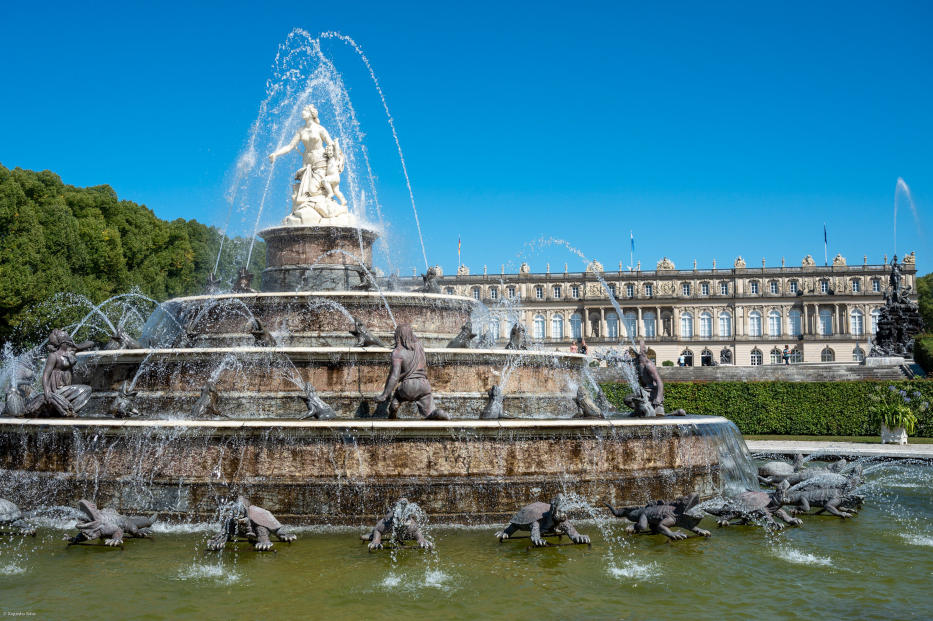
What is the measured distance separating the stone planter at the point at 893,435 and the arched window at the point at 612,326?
78.9 meters

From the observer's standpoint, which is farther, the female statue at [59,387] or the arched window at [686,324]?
the arched window at [686,324]

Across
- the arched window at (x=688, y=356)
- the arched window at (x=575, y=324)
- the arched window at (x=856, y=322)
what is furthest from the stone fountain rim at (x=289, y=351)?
the arched window at (x=856, y=322)

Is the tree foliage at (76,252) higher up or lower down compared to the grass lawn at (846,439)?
higher up

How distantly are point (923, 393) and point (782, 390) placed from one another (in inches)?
160

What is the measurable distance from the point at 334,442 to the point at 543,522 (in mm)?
2579

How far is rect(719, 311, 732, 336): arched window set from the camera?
100 m

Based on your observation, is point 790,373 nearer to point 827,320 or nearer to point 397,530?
point 397,530

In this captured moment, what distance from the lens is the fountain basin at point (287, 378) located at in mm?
11797

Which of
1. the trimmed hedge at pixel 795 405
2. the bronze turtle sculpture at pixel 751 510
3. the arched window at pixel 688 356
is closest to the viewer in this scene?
the bronze turtle sculpture at pixel 751 510

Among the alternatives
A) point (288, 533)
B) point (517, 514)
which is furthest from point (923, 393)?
point (288, 533)

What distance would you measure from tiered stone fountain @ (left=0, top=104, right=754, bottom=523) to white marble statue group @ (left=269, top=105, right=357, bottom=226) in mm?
4677

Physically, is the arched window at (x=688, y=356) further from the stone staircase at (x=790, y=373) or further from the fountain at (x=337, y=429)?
the fountain at (x=337, y=429)

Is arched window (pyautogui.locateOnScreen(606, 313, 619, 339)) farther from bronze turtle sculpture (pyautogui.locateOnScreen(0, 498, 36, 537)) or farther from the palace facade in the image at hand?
bronze turtle sculpture (pyautogui.locateOnScreen(0, 498, 36, 537))

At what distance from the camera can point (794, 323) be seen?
9869 cm
